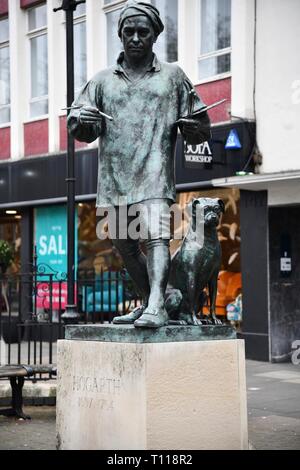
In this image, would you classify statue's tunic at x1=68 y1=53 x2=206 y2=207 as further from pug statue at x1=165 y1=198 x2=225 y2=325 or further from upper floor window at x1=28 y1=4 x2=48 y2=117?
upper floor window at x1=28 y1=4 x2=48 y2=117

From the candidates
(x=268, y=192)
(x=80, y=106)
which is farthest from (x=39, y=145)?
(x=80, y=106)

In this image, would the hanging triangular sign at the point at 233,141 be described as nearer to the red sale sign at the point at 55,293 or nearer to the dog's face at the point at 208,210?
the red sale sign at the point at 55,293

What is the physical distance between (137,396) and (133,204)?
4.70 feet

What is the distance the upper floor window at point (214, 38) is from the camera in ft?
53.1

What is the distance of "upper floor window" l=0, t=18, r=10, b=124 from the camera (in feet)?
71.4

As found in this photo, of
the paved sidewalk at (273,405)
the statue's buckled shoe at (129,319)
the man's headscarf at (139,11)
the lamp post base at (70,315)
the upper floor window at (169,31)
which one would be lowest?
the paved sidewalk at (273,405)

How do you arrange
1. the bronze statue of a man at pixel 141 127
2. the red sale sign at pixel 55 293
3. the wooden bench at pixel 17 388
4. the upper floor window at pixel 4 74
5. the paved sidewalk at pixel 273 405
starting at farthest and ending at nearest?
1. the upper floor window at pixel 4 74
2. the red sale sign at pixel 55 293
3. the wooden bench at pixel 17 388
4. the paved sidewalk at pixel 273 405
5. the bronze statue of a man at pixel 141 127

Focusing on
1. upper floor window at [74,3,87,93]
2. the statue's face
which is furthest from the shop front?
the statue's face

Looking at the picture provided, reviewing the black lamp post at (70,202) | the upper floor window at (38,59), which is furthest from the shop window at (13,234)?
the black lamp post at (70,202)

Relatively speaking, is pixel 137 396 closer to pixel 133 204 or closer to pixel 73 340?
pixel 73 340

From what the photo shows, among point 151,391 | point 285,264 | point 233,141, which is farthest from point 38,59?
point 151,391

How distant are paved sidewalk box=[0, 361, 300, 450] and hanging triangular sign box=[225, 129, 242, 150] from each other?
4357 millimetres

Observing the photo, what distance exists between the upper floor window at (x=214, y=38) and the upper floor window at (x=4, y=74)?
6.74 meters

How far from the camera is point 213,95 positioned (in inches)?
641
